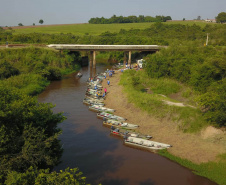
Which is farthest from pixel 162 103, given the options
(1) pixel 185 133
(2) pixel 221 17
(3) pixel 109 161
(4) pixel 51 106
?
(2) pixel 221 17

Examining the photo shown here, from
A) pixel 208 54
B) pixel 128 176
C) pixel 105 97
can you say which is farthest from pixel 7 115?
pixel 208 54

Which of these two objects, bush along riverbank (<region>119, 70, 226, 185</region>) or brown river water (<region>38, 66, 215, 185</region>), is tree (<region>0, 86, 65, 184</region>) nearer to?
brown river water (<region>38, 66, 215, 185</region>)

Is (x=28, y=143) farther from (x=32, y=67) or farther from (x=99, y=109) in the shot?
(x=32, y=67)

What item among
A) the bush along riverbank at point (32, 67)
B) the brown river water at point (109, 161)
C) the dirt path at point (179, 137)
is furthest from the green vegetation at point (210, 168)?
the bush along riverbank at point (32, 67)

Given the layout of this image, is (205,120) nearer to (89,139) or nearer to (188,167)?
(188,167)

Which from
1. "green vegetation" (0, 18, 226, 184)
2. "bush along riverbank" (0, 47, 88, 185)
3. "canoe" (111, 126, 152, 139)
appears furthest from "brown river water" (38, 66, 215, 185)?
"bush along riverbank" (0, 47, 88, 185)

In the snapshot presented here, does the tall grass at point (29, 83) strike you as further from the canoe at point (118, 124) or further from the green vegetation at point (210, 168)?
the green vegetation at point (210, 168)
